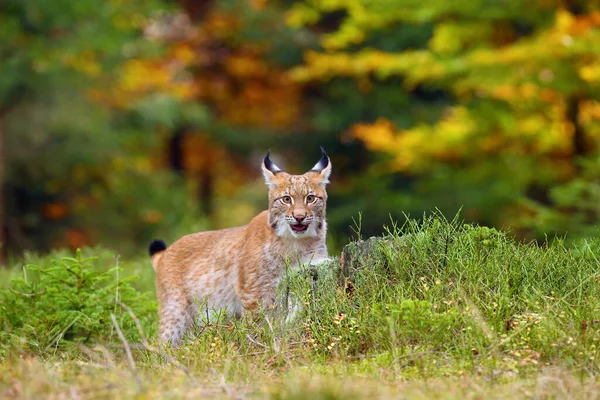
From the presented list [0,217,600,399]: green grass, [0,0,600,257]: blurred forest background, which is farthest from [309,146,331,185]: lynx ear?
[0,0,600,257]: blurred forest background

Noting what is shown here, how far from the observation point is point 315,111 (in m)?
19.7

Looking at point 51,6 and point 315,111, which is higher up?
point 51,6

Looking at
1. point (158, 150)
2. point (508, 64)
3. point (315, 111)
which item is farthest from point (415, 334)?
point (158, 150)

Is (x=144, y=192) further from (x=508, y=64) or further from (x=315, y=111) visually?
(x=508, y=64)

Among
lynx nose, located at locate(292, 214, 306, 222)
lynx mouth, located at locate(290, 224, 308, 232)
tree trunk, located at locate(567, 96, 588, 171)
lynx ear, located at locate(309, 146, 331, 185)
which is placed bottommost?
tree trunk, located at locate(567, 96, 588, 171)

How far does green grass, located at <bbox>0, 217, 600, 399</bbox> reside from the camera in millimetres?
3986

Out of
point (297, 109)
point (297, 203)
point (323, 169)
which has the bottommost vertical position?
point (297, 109)

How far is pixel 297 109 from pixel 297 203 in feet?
48.5

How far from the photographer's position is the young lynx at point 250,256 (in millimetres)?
6289

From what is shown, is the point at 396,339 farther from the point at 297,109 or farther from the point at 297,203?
the point at 297,109

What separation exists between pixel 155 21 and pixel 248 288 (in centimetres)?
1496

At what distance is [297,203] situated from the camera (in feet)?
20.9

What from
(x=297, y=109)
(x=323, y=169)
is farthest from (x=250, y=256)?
(x=297, y=109)

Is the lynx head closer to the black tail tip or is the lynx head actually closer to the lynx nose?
the lynx nose
